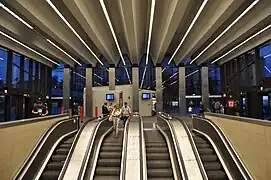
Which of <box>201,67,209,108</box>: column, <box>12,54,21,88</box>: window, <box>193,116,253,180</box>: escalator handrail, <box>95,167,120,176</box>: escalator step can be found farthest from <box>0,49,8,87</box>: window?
<box>201,67,209,108</box>: column

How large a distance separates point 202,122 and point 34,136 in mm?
5669

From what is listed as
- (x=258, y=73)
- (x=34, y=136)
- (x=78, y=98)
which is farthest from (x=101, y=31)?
(x=78, y=98)

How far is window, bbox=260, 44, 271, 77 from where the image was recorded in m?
15.8

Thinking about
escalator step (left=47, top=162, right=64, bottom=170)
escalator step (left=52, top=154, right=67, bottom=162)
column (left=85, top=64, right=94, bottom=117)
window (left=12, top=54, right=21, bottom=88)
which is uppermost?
window (left=12, top=54, right=21, bottom=88)

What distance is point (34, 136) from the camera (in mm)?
6668

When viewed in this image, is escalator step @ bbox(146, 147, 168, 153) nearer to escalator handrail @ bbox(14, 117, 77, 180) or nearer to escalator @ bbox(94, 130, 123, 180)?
escalator @ bbox(94, 130, 123, 180)

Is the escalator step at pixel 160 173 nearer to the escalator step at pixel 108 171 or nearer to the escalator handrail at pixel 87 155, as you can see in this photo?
the escalator step at pixel 108 171

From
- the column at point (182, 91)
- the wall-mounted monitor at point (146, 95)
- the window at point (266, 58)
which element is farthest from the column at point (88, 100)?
the window at point (266, 58)

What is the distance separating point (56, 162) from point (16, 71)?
12478mm

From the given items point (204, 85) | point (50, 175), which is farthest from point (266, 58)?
point (50, 175)

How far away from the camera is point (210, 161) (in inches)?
284

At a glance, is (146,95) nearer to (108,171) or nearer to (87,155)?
(87,155)

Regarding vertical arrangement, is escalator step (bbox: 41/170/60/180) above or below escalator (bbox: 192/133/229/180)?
below

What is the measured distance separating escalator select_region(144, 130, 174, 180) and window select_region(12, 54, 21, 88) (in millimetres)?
11944
